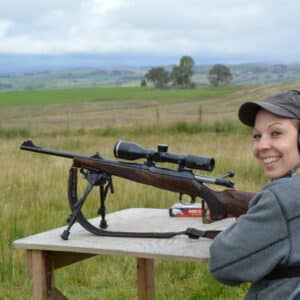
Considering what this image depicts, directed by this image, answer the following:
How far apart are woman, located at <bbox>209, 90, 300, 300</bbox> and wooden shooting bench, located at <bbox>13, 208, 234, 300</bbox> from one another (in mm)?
410

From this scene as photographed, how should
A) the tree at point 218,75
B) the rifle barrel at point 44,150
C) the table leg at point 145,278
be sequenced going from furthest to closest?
the tree at point 218,75 < the table leg at point 145,278 < the rifle barrel at point 44,150

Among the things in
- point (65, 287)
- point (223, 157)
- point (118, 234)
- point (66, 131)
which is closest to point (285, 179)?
point (118, 234)

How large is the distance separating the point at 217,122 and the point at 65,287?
17490 millimetres

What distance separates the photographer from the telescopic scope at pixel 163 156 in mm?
3668

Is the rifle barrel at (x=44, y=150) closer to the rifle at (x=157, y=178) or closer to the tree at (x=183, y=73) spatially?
the rifle at (x=157, y=178)

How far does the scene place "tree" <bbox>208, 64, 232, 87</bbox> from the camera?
101 metres

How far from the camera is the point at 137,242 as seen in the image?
138 inches

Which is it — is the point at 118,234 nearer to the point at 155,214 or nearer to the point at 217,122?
the point at 155,214

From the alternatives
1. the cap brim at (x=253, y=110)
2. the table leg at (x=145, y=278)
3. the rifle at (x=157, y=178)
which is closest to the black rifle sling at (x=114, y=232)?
the rifle at (x=157, y=178)

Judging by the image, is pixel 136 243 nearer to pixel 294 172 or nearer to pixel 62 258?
pixel 62 258

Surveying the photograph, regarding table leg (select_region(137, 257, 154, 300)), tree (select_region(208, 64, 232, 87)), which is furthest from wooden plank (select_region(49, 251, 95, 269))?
tree (select_region(208, 64, 232, 87))

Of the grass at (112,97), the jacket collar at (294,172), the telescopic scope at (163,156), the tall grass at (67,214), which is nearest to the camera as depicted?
the jacket collar at (294,172)

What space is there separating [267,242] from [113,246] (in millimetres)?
968

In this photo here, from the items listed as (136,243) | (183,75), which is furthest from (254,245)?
(183,75)
